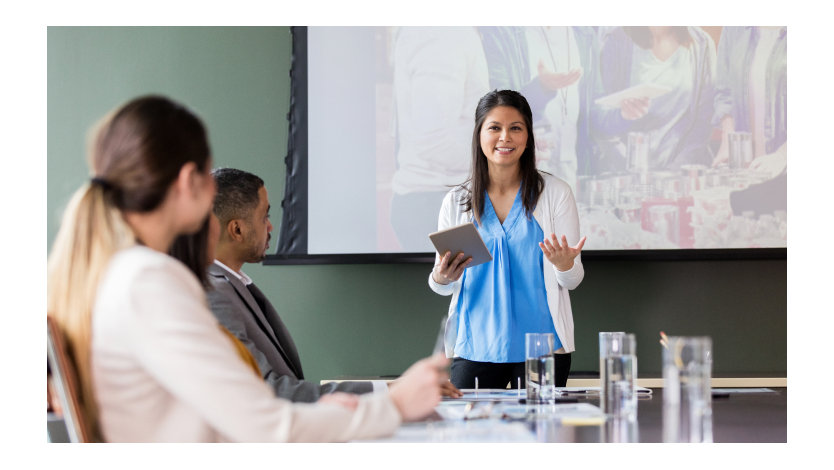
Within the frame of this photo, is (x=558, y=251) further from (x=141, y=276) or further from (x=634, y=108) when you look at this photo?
(x=141, y=276)

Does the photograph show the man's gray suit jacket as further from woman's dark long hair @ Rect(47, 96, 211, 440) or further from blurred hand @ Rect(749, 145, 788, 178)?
blurred hand @ Rect(749, 145, 788, 178)

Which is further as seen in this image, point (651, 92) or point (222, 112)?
point (222, 112)

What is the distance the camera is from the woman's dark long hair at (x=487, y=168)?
2713 millimetres

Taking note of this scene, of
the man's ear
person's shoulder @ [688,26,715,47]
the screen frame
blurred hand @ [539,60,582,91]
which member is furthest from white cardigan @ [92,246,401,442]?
person's shoulder @ [688,26,715,47]

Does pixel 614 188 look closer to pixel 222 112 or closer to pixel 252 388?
pixel 222 112

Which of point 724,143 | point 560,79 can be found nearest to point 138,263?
point 560,79

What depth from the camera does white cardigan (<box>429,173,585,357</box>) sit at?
2.59 meters

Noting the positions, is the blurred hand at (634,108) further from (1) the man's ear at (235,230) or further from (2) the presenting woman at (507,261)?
(1) the man's ear at (235,230)

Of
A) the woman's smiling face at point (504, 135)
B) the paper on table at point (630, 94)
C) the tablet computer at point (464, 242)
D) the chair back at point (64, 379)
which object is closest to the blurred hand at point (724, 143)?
the paper on table at point (630, 94)

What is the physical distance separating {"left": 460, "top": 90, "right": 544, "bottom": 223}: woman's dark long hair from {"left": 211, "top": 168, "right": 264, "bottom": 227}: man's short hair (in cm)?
92

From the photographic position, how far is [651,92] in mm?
3512
